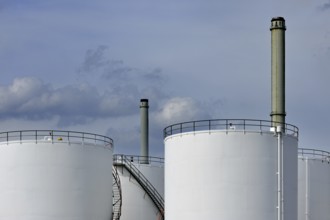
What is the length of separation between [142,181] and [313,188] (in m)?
11.9

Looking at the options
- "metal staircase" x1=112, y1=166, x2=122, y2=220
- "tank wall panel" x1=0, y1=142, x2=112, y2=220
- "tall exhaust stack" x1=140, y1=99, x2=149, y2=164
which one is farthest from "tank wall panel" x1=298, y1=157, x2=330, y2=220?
"tall exhaust stack" x1=140, y1=99, x2=149, y2=164

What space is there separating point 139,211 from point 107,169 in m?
8.04

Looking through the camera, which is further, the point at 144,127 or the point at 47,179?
the point at 144,127

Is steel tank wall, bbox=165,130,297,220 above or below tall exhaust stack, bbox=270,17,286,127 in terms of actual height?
below

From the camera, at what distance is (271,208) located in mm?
32500

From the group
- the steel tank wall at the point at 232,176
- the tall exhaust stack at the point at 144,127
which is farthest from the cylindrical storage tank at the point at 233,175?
the tall exhaust stack at the point at 144,127

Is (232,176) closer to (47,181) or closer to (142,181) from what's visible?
(47,181)

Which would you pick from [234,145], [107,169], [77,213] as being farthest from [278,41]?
[77,213]

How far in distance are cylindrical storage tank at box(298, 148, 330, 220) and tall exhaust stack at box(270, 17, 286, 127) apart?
4.95 m

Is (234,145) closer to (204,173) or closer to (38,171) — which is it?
(204,173)

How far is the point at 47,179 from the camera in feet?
121

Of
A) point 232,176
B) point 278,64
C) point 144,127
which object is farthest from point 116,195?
point 144,127

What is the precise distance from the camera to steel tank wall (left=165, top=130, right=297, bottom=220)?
3222 cm

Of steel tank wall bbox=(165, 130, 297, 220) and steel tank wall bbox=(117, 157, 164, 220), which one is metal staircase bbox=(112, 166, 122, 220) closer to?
steel tank wall bbox=(117, 157, 164, 220)
